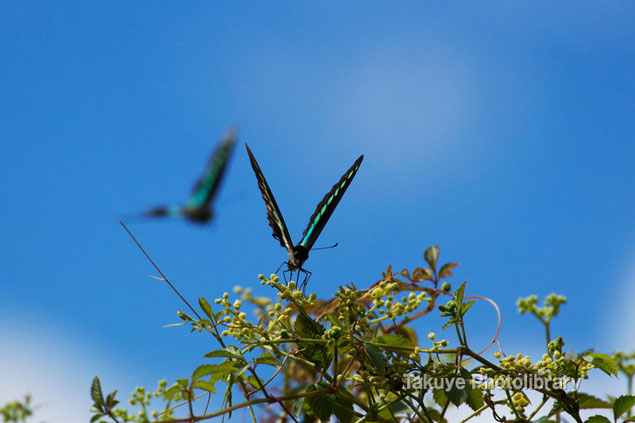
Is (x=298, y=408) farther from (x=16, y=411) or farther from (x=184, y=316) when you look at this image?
(x=16, y=411)

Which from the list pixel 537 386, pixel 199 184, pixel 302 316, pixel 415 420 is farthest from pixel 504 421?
pixel 199 184

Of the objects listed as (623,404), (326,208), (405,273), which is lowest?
(623,404)

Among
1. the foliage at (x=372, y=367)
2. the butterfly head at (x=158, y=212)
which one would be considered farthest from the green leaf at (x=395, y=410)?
the butterfly head at (x=158, y=212)

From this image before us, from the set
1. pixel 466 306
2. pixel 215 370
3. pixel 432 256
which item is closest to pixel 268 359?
pixel 215 370

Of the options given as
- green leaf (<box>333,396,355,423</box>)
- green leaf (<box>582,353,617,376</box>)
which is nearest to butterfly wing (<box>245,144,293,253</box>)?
green leaf (<box>333,396,355,423</box>)

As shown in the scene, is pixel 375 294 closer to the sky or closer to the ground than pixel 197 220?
closer to the ground

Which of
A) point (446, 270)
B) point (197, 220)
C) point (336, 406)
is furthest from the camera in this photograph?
point (446, 270)

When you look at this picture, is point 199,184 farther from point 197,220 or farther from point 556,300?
point 556,300
